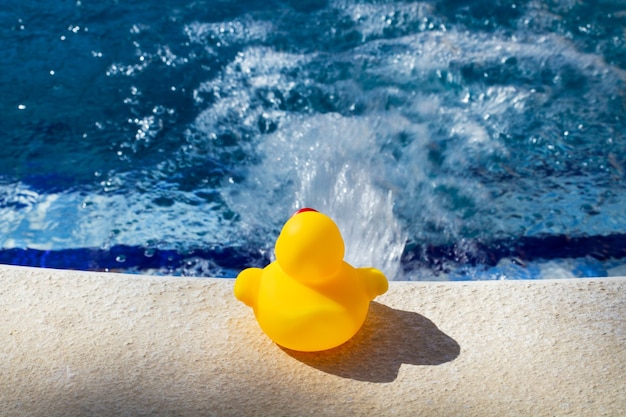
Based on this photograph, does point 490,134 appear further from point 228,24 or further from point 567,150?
point 228,24

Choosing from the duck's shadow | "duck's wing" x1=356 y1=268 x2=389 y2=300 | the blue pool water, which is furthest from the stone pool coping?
the blue pool water

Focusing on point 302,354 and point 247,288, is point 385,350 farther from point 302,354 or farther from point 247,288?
point 247,288

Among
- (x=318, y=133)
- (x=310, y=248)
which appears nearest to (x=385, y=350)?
(x=310, y=248)

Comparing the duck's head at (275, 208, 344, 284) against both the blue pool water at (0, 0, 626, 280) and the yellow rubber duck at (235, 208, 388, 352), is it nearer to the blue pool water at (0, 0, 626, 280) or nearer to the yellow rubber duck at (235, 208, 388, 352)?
the yellow rubber duck at (235, 208, 388, 352)

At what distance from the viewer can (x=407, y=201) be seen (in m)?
2.60

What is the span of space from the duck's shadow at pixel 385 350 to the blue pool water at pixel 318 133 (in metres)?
0.70

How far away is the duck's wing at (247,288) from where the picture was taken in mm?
1486

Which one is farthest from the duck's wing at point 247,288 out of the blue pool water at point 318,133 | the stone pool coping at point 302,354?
the blue pool water at point 318,133

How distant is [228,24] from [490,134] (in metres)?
1.51

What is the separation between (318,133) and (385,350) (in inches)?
61.1

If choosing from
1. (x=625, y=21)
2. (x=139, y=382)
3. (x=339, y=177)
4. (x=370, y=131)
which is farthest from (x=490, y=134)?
(x=139, y=382)

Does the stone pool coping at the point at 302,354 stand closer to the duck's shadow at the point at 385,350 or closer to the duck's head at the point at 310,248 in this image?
the duck's shadow at the point at 385,350

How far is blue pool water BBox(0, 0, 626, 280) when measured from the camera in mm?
2416

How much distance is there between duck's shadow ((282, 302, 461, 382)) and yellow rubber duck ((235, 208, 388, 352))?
40 millimetres
